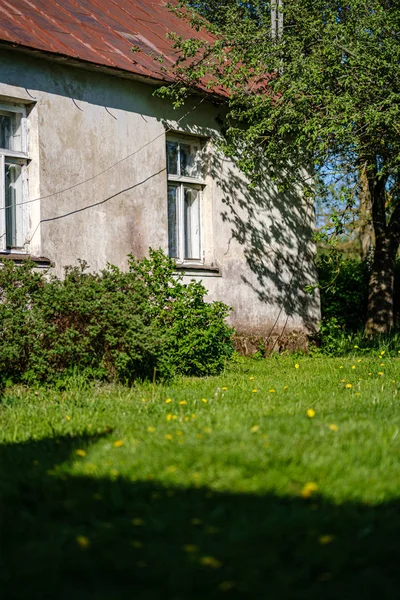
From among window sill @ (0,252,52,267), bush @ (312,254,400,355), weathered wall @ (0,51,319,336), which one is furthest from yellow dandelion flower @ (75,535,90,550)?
bush @ (312,254,400,355)

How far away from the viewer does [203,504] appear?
11.4ft

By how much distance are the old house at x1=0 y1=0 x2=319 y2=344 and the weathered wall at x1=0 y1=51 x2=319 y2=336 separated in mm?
18

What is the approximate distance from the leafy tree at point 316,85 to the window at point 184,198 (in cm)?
70

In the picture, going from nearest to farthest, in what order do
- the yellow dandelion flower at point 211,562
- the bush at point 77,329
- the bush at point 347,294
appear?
the yellow dandelion flower at point 211,562 → the bush at point 77,329 → the bush at point 347,294

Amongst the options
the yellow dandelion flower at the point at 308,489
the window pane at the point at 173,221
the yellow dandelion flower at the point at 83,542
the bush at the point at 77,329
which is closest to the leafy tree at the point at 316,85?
the window pane at the point at 173,221

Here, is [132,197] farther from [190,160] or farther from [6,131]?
[6,131]

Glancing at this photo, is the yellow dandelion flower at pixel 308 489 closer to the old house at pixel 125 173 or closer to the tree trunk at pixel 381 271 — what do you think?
the old house at pixel 125 173

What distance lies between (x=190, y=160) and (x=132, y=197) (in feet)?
5.51

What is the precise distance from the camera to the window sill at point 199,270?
11.1 meters

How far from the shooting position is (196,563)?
2.81 meters

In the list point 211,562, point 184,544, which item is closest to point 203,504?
point 184,544

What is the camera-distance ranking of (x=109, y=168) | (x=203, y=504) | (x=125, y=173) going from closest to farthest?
(x=203, y=504) < (x=109, y=168) < (x=125, y=173)

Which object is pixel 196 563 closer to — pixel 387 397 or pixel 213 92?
pixel 387 397

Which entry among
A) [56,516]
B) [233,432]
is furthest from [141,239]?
[56,516]
